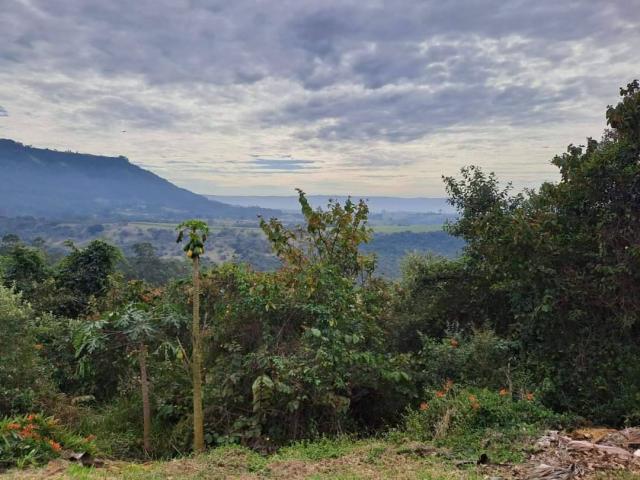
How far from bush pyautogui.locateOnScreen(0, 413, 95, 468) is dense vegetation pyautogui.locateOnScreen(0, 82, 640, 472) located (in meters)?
0.86

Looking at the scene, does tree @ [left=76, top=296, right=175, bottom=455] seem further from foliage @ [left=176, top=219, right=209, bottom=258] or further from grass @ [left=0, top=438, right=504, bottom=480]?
foliage @ [left=176, top=219, right=209, bottom=258]

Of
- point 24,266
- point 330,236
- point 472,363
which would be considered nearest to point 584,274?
point 472,363

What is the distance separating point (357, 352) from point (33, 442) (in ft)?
14.3

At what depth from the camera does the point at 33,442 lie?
5172mm

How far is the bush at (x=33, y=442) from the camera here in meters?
4.90

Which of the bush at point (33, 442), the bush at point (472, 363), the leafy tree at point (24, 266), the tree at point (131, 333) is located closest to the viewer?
the bush at point (33, 442)

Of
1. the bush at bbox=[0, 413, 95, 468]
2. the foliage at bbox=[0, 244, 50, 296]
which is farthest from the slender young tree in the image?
the foliage at bbox=[0, 244, 50, 296]

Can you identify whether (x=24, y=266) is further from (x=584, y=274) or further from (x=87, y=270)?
(x=584, y=274)

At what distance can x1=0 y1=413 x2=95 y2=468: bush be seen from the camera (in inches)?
193

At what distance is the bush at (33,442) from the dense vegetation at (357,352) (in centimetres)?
86

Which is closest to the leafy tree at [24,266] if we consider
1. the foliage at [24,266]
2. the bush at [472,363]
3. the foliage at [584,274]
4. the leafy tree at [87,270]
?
the foliage at [24,266]

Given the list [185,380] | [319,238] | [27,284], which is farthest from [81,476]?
[27,284]

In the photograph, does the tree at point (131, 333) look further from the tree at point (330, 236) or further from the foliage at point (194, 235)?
the tree at point (330, 236)

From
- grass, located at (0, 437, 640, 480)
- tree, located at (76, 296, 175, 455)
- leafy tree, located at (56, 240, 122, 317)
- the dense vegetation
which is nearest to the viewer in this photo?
grass, located at (0, 437, 640, 480)
